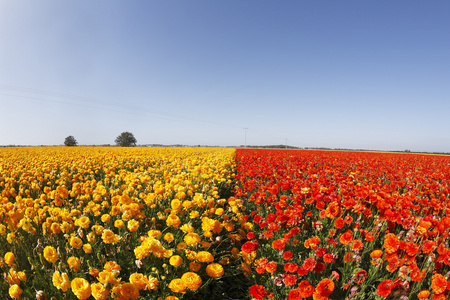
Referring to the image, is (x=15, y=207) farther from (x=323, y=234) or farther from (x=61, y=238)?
(x=323, y=234)

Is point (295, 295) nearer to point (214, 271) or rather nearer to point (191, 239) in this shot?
point (214, 271)

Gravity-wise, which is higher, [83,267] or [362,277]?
[362,277]

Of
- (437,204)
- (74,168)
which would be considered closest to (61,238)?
(74,168)

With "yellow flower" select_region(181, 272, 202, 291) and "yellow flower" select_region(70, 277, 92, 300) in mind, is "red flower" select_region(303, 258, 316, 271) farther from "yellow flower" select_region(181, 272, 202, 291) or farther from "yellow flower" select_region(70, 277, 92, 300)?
"yellow flower" select_region(70, 277, 92, 300)

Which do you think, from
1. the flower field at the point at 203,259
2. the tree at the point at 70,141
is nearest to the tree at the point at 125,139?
the tree at the point at 70,141

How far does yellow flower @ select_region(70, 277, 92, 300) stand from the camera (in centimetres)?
148

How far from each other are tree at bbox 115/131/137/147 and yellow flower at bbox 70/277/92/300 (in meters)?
86.8

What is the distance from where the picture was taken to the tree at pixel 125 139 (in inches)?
3201

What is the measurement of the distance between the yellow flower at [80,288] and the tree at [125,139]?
86.8 m

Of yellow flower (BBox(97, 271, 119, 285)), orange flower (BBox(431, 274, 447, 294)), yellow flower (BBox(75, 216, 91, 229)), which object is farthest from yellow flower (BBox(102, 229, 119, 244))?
orange flower (BBox(431, 274, 447, 294))

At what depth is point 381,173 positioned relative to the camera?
7508 mm

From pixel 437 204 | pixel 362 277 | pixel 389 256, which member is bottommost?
pixel 362 277

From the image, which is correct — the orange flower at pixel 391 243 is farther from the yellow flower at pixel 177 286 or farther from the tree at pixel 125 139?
the tree at pixel 125 139

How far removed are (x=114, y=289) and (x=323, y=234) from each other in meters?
3.36
